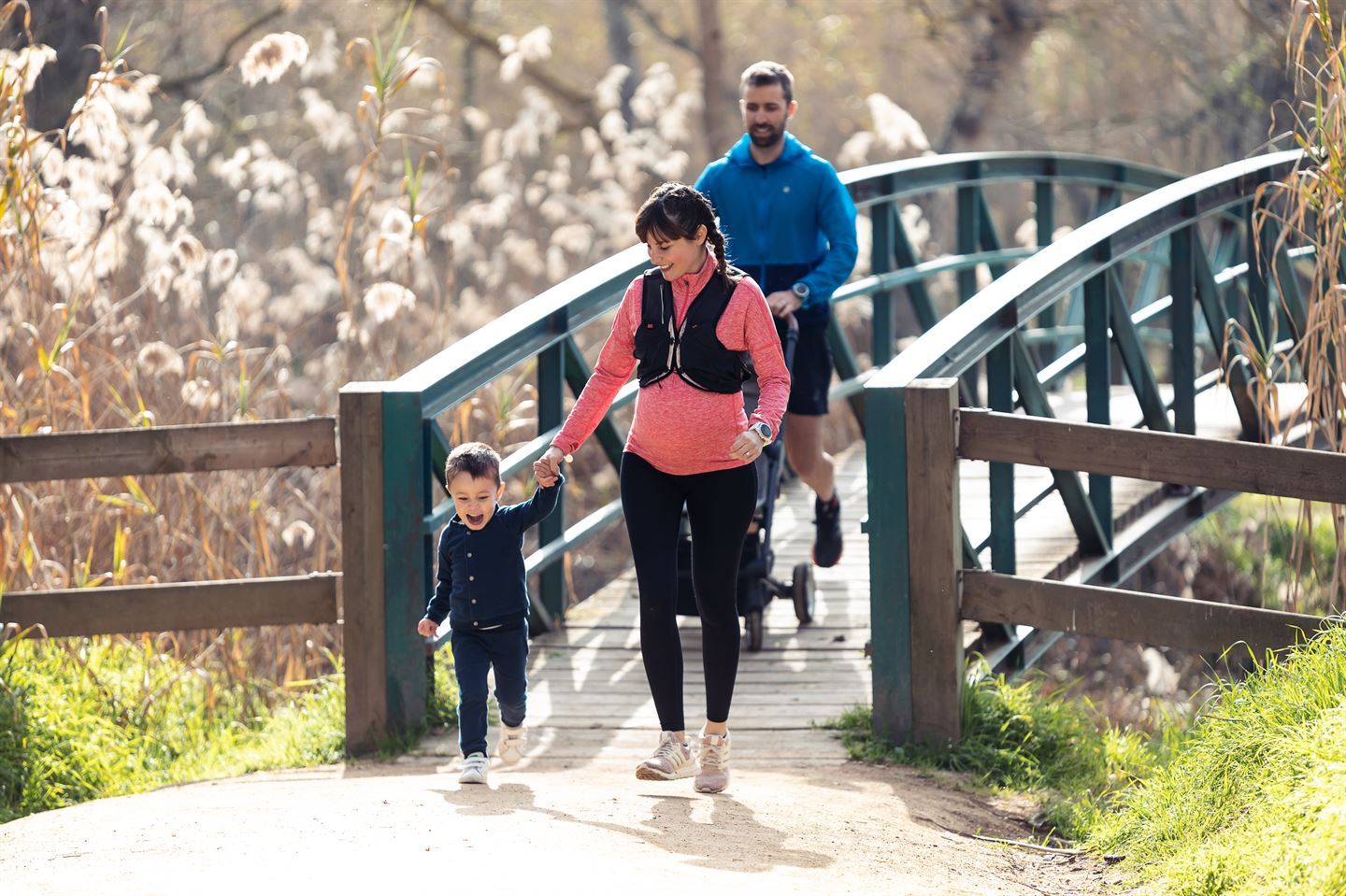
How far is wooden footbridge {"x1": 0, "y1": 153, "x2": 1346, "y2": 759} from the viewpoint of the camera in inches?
199

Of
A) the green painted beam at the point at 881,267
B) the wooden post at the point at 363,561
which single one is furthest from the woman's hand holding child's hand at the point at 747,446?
the green painted beam at the point at 881,267

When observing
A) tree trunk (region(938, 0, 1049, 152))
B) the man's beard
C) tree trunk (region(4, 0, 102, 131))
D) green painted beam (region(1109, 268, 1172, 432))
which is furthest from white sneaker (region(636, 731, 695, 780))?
tree trunk (region(938, 0, 1049, 152))

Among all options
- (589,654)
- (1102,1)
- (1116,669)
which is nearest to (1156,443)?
(589,654)

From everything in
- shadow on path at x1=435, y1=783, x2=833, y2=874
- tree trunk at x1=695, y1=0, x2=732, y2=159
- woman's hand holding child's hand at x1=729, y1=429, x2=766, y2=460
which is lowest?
shadow on path at x1=435, y1=783, x2=833, y2=874

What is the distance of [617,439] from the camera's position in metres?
6.98

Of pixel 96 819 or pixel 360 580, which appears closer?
pixel 96 819

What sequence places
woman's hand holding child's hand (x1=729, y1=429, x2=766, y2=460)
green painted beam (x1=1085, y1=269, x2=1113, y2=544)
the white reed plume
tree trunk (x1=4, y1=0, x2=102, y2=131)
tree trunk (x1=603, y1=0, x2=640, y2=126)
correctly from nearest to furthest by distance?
1. woman's hand holding child's hand (x1=729, y1=429, x2=766, y2=460)
2. green painted beam (x1=1085, y1=269, x2=1113, y2=544)
3. the white reed plume
4. tree trunk (x1=4, y1=0, x2=102, y2=131)
5. tree trunk (x1=603, y1=0, x2=640, y2=126)

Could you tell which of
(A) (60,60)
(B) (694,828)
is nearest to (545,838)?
(B) (694,828)

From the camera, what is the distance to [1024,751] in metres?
5.29

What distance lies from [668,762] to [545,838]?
2.47 ft

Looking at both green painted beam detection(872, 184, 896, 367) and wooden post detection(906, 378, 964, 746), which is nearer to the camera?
wooden post detection(906, 378, 964, 746)

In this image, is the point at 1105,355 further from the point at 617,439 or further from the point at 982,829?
the point at 982,829

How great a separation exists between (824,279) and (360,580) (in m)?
1.89

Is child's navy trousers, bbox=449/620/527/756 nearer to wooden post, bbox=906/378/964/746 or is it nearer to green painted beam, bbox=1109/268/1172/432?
wooden post, bbox=906/378/964/746
